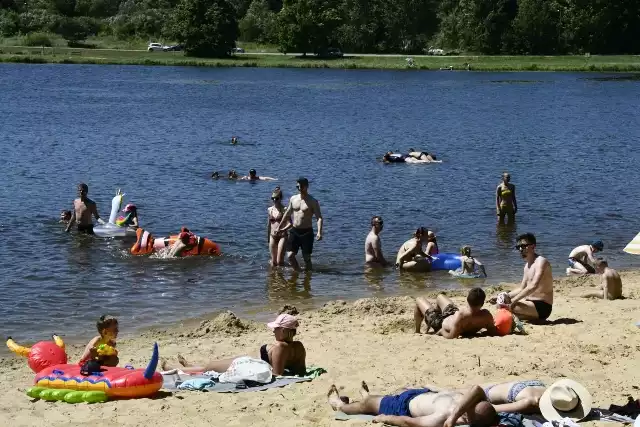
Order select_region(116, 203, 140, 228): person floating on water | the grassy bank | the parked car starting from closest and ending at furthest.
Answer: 1. select_region(116, 203, 140, 228): person floating on water
2. the grassy bank
3. the parked car

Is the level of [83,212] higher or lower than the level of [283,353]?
lower

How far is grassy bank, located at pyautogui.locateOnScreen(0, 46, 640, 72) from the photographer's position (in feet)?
308

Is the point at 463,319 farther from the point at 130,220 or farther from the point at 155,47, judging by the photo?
the point at 155,47

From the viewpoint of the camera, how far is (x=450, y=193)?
2919 centimetres

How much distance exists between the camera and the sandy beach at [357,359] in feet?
33.3

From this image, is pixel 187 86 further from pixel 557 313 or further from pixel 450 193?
pixel 557 313

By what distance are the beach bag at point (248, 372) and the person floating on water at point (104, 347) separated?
1206 millimetres

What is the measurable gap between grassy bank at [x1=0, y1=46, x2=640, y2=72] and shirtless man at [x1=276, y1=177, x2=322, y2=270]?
254 ft

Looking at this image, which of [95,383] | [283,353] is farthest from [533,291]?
[95,383]

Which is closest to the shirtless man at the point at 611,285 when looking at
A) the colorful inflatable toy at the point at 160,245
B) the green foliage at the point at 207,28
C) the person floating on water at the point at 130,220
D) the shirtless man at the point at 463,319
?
the shirtless man at the point at 463,319

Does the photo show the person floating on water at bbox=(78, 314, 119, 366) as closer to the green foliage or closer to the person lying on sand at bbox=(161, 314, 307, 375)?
the person lying on sand at bbox=(161, 314, 307, 375)

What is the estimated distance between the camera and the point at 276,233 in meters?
18.6

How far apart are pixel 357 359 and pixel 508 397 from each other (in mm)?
2720

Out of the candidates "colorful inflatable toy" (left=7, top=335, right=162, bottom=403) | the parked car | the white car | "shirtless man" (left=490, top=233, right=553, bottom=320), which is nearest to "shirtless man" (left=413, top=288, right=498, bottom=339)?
"shirtless man" (left=490, top=233, right=553, bottom=320)
